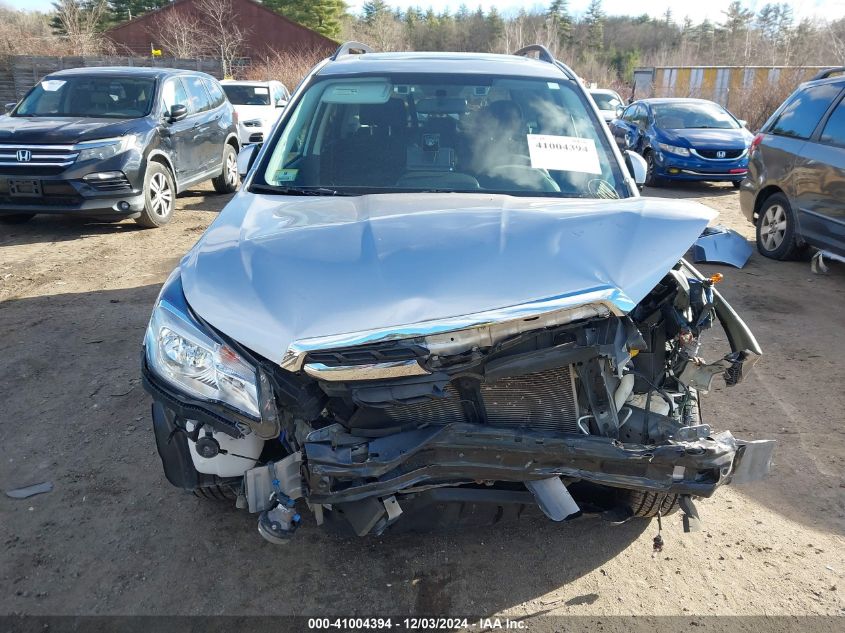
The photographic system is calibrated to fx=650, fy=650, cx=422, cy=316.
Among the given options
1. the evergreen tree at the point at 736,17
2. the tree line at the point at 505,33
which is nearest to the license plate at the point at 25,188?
the tree line at the point at 505,33

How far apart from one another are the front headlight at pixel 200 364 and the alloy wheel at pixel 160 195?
6261mm

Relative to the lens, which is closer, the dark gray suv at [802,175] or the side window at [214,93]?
the dark gray suv at [802,175]

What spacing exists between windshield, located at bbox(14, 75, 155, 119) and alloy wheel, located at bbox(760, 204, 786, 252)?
741 cm

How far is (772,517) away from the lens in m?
2.91

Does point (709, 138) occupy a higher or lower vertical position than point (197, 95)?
lower

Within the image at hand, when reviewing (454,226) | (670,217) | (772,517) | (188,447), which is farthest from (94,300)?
(772,517)

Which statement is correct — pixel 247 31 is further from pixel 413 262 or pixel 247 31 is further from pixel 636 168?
pixel 413 262

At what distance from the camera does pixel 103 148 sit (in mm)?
7195

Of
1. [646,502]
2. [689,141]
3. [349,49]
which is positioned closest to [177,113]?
[349,49]

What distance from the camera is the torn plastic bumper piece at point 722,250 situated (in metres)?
6.90

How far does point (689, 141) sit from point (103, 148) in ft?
29.6

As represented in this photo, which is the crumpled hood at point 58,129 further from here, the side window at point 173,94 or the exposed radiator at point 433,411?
the exposed radiator at point 433,411

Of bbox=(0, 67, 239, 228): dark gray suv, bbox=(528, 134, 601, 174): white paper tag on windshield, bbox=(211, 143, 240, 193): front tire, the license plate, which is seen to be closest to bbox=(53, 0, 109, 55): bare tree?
bbox=(211, 143, 240, 193): front tire

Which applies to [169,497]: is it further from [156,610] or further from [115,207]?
[115,207]
